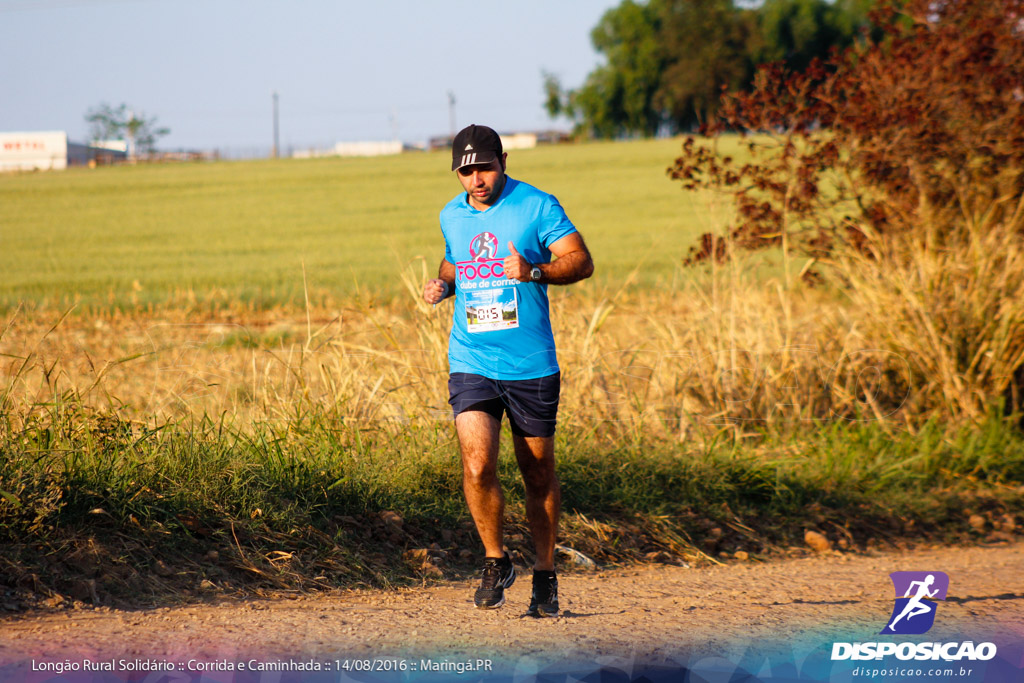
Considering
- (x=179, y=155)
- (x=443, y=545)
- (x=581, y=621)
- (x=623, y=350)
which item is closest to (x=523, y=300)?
(x=581, y=621)

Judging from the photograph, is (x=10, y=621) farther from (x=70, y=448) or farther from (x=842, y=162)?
(x=842, y=162)

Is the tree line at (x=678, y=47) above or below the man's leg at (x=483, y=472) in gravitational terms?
above

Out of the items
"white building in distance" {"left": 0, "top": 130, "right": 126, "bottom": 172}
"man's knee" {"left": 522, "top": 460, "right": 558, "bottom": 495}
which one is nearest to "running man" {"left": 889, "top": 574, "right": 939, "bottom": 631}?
"man's knee" {"left": 522, "top": 460, "right": 558, "bottom": 495}

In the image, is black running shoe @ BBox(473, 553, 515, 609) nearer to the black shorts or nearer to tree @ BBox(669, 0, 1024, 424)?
the black shorts

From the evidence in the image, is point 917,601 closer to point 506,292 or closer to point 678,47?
point 506,292

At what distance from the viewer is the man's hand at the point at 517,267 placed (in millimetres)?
4391

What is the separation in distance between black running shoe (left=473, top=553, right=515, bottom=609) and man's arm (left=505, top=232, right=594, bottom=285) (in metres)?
1.26

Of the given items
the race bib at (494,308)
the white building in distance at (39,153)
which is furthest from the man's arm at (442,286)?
the white building in distance at (39,153)

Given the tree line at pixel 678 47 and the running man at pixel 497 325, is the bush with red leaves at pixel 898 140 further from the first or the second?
the tree line at pixel 678 47

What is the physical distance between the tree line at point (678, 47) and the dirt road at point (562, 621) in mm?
82531

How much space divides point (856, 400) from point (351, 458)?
4.42 m

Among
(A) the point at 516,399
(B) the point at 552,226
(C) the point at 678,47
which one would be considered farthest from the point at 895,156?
(C) the point at 678,47

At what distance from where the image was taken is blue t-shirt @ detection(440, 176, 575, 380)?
180 inches

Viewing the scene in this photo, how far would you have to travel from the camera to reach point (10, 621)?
4.21 m
